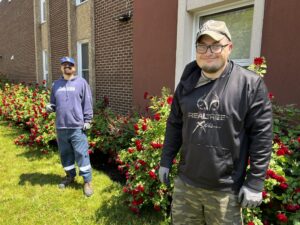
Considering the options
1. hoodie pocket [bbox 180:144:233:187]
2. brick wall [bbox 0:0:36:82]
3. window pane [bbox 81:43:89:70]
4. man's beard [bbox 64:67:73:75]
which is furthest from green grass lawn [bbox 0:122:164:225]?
brick wall [bbox 0:0:36:82]

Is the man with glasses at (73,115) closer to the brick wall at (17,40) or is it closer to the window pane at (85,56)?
the window pane at (85,56)

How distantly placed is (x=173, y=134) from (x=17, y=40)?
15.4m

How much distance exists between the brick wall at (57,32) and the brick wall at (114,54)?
249cm

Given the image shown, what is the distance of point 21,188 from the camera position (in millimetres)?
4258

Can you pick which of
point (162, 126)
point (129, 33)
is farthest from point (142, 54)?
point (162, 126)

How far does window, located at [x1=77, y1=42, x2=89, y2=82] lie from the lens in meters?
8.98

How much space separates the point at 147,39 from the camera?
5836 mm

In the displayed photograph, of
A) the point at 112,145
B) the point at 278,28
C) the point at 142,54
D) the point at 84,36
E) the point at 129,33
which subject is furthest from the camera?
the point at 84,36

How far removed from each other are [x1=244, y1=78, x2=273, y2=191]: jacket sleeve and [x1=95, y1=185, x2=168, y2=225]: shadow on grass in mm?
1739

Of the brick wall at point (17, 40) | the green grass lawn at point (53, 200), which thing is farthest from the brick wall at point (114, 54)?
the brick wall at point (17, 40)

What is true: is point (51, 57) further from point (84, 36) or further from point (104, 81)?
Answer: point (104, 81)

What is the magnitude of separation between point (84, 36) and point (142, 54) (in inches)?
131

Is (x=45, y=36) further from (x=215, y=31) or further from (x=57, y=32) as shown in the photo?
(x=215, y=31)

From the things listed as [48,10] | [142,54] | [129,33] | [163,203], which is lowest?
[163,203]
